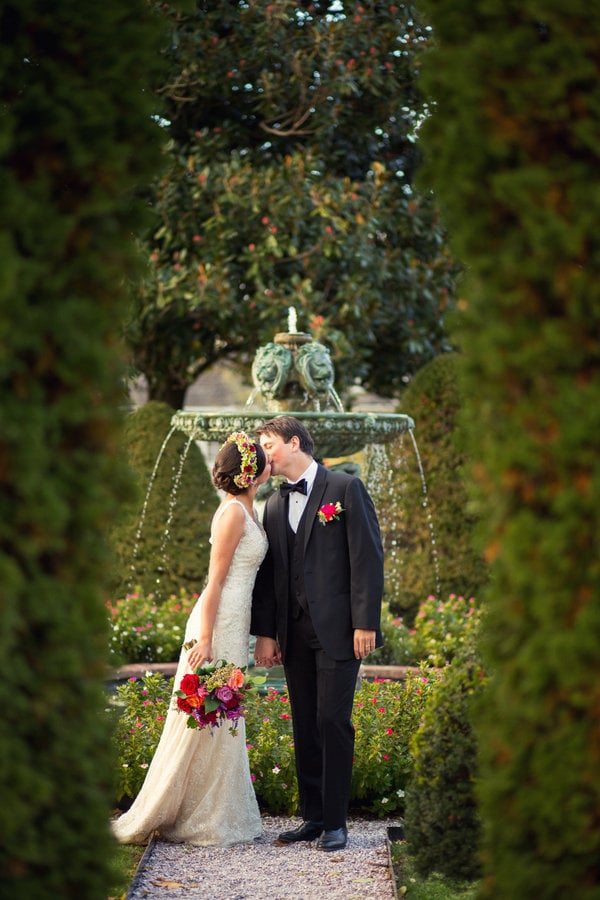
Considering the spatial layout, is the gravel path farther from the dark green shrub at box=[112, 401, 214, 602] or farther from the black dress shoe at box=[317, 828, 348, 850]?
the dark green shrub at box=[112, 401, 214, 602]

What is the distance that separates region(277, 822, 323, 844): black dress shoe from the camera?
5117 mm

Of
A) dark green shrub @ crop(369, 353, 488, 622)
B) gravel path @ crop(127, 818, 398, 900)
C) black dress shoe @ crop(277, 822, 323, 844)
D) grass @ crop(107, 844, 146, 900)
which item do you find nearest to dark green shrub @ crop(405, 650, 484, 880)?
gravel path @ crop(127, 818, 398, 900)

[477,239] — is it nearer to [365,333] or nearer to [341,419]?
[341,419]

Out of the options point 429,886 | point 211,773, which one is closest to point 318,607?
point 211,773

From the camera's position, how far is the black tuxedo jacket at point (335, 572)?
4969 mm

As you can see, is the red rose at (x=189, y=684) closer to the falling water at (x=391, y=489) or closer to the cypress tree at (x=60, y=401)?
the cypress tree at (x=60, y=401)

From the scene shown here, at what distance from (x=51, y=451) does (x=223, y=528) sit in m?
2.46

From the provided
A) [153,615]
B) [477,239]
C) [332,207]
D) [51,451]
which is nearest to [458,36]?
[477,239]

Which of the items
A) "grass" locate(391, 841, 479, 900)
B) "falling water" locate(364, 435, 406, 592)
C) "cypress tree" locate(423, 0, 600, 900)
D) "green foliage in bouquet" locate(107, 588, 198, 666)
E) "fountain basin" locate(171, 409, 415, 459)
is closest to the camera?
"cypress tree" locate(423, 0, 600, 900)

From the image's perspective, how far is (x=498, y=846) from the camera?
284cm

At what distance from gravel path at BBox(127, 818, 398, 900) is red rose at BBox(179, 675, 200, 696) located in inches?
28.5

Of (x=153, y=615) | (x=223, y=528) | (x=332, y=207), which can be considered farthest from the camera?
(x=332, y=207)

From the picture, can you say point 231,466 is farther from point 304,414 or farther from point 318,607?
point 304,414

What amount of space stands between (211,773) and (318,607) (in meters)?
0.98
